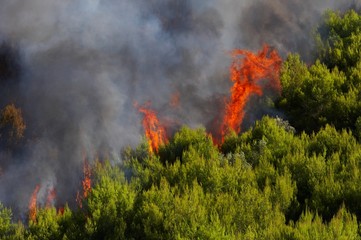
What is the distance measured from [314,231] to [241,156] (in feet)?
14.3

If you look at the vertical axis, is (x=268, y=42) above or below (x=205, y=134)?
above

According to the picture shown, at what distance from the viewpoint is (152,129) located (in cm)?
1564

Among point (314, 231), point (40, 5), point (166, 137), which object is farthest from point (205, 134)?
point (40, 5)

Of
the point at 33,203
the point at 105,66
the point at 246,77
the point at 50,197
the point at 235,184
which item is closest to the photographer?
the point at 235,184

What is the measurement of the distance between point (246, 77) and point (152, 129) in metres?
3.80

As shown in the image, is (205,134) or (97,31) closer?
(205,134)

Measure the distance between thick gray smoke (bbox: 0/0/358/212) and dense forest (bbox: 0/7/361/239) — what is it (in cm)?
70

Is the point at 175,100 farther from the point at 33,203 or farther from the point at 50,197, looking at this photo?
the point at 33,203

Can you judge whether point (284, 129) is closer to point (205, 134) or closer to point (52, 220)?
point (205, 134)

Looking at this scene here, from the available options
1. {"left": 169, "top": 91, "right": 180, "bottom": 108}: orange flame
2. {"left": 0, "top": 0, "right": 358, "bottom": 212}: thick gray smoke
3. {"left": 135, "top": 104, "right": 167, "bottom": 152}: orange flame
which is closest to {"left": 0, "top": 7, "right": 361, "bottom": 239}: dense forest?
{"left": 135, "top": 104, "right": 167, "bottom": 152}: orange flame

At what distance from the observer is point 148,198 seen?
37.4 feet

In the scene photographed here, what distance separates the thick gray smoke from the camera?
14812mm

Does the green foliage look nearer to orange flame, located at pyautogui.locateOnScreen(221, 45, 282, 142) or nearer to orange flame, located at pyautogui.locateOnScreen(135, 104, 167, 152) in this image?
orange flame, located at pyautogui.locateOnScreen(135, 104, 167, 152)

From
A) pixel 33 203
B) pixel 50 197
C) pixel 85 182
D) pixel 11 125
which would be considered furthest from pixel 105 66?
pixel 33 203
